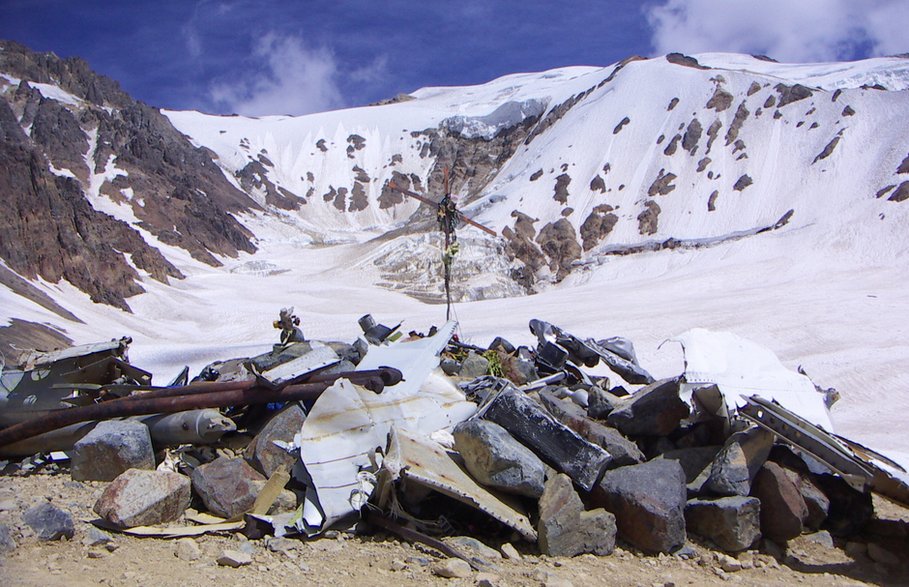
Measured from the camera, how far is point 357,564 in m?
4.52

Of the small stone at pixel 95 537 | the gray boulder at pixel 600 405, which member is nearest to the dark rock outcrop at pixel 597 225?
the gray boulder at pixel 600 405

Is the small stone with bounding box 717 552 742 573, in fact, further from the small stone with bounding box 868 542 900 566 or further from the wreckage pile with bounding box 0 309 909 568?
the small stone with bounding box 868 542 900 566

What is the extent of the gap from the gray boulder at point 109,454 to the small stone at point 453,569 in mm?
2955

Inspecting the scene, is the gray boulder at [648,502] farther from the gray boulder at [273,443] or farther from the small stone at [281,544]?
the gray boulder at [273,443]

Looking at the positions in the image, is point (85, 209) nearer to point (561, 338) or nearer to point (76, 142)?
point (76, 142)

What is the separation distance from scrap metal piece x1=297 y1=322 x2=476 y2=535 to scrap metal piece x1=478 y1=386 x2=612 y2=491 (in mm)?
622

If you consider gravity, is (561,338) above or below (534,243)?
below

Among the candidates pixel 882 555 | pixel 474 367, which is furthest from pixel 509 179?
pixel 882 555

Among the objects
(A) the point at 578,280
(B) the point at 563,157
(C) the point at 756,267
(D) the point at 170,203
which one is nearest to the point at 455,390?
(C) the point at 756,267

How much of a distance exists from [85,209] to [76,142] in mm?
23177

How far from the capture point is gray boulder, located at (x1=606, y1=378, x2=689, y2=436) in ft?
20.3

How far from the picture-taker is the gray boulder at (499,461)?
204 inches

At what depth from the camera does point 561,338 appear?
8953 millimetres

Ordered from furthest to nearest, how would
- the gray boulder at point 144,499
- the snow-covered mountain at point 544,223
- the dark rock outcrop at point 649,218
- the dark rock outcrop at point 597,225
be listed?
1. the dark rock outcrop at point 597,225
2. the dark rock outcrop at point 649,218
3. the snow-covered mountain at point 544,223
4. the gray boulder at point 144,499
